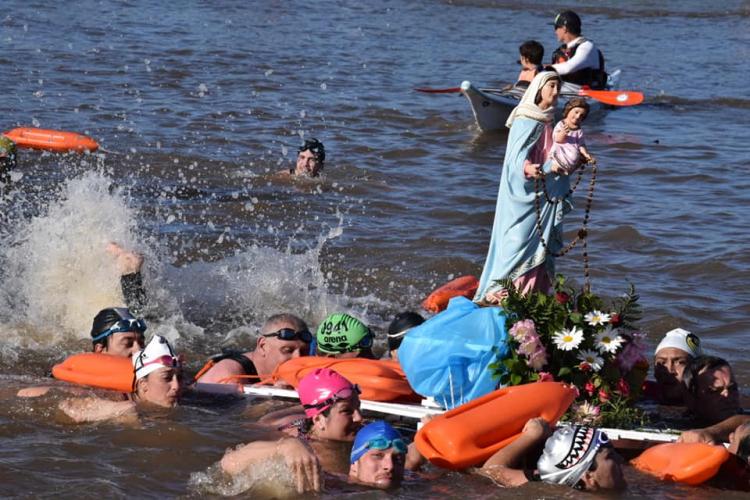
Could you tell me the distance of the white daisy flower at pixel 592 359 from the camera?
7.77 metres

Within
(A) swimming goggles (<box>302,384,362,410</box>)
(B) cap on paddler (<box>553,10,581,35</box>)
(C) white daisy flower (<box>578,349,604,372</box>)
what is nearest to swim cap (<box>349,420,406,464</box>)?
(A) swimming goggles (<box>302,384,362,410</box>)

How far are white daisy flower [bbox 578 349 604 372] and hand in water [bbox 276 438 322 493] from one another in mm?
1813

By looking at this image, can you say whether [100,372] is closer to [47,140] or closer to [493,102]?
[47,140]

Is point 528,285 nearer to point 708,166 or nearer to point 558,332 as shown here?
point 558,332

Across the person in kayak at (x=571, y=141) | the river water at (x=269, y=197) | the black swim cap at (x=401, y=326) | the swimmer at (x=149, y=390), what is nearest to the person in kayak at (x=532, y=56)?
the river water at (x=269, y=197)

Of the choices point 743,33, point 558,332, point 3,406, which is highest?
point 743,33

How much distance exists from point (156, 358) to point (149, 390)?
0.23 meters

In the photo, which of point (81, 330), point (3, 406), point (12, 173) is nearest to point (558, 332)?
point (3, 406)

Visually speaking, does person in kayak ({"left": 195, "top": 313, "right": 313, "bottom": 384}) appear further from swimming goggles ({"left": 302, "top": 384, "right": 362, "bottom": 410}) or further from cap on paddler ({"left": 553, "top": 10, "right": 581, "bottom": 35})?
cap on paddler ({"left": 553, "top": 10, "right": 581, "bottom": 35})

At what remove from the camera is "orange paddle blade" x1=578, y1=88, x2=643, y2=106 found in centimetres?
1920

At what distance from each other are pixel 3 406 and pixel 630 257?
22.1ft

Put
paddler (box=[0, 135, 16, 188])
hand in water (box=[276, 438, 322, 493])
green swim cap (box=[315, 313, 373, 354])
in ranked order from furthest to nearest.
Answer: paddler (box=[0, 135, 16, 188]) → green swim cap (box=[315, 313, 373, 354]) → hand in water (box=[276, 438, 322, 493])

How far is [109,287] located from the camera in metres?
11.0

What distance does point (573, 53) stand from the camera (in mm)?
18906
